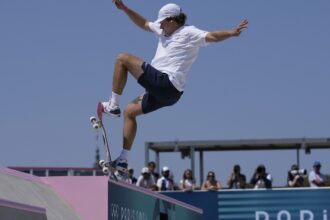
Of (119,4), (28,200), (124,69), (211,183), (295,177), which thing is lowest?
(28,200)

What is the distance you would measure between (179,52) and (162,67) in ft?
0.83

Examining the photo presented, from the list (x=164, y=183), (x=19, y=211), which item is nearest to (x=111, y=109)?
(x=19, y=211)

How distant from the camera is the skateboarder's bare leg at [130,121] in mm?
10297

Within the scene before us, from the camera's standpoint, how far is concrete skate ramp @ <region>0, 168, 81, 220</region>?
6.86m

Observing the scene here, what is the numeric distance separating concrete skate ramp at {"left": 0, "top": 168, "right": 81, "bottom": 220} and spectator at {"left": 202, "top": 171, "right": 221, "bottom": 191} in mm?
11199

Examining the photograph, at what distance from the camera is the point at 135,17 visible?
34.7 ft

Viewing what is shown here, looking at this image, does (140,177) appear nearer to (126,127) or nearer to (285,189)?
(285,189)

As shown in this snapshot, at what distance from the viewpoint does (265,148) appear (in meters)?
24.0

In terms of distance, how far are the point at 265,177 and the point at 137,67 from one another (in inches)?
403

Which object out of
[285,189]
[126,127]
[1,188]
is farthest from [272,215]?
[1,188]

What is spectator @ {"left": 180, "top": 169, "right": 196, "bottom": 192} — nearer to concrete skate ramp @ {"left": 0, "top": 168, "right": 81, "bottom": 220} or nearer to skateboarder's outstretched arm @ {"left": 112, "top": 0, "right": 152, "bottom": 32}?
skateboarder's outstretched arm @ {"left": 112, "top": 0, "right": 152, "bottom": 32}

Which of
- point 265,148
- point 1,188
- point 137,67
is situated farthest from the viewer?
point 265,148

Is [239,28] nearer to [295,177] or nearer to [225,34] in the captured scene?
[225,34]

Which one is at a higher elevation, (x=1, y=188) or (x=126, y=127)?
(x=126, y=127)
